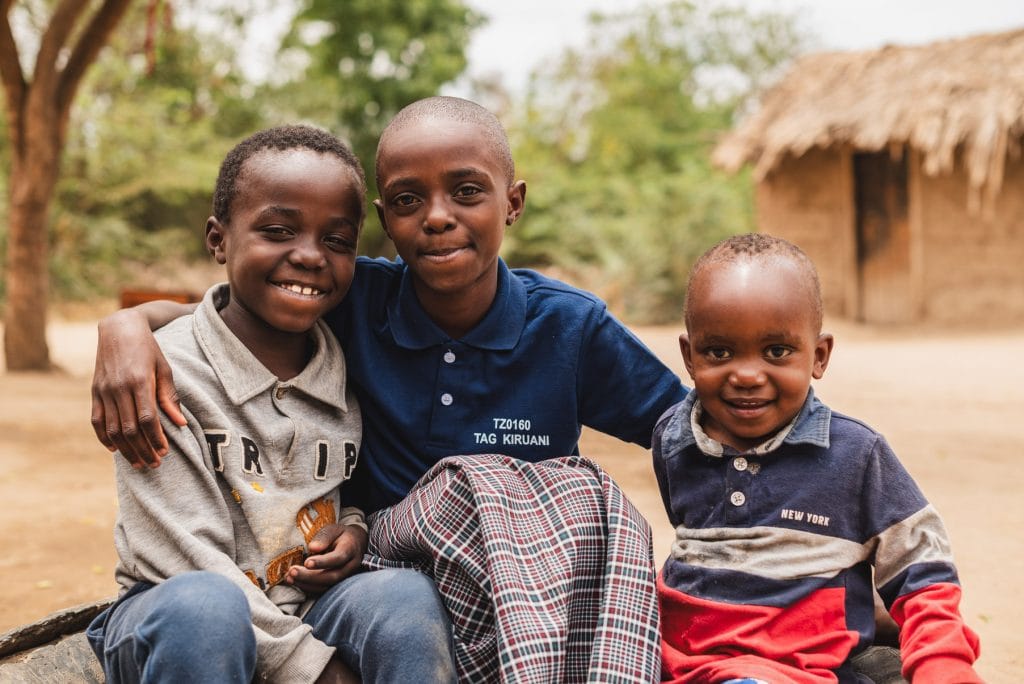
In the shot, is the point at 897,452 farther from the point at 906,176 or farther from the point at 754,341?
the point at 906,176

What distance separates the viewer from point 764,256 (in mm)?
1657

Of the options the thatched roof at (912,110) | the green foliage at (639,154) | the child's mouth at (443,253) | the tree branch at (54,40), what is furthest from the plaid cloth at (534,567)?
the green foliage at (639,154)

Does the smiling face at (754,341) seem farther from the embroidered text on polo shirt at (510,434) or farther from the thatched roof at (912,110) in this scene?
the thatched roof at (912,110)

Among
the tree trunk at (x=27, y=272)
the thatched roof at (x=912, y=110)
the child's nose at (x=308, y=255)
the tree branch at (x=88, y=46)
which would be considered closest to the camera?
the child's nose at (x=308, y=255)

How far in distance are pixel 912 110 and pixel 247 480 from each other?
10717 mm

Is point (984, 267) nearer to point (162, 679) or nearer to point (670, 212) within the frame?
point (670, 212)

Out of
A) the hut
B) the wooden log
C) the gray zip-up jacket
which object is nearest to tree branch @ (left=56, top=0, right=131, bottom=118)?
the gray zip-up jacket

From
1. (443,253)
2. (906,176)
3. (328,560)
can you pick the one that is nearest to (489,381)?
(443,253)

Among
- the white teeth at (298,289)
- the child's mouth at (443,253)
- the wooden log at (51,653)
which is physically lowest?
the wooden log at (51,653)

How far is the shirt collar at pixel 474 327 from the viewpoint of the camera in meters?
1.95

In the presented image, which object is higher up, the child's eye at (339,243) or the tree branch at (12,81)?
the tree branch at (12,81)

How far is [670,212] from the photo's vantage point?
14.8 m

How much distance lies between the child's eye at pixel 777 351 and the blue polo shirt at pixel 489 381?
0.37m

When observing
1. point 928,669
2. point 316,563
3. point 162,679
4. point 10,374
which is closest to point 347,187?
point 316,563
